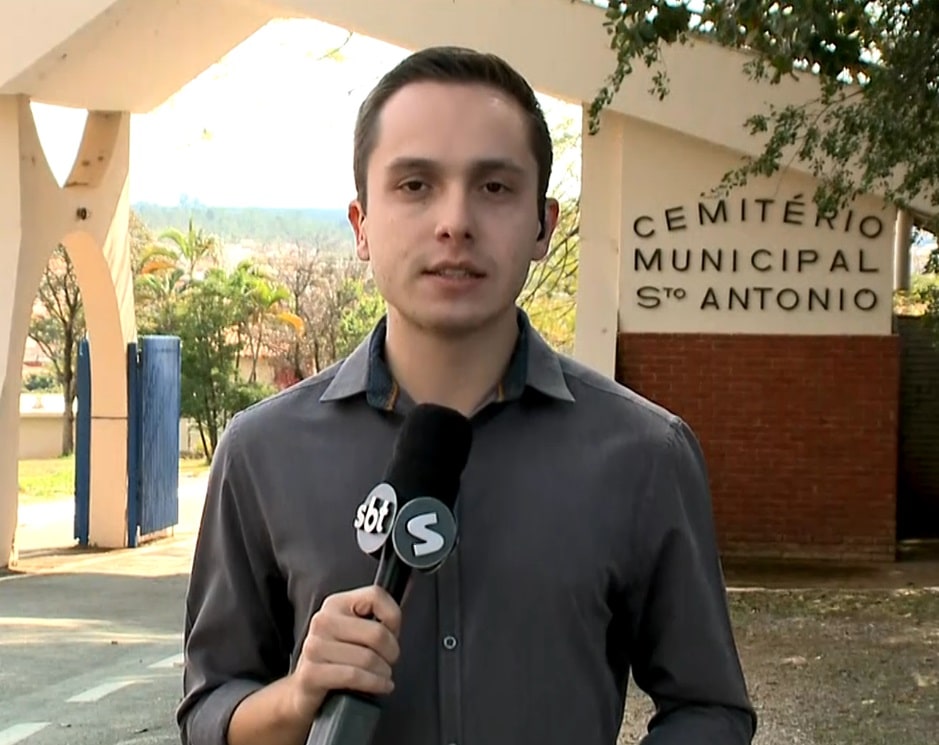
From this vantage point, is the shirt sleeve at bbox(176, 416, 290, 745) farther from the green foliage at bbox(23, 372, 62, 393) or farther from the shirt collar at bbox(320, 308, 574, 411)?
the green foliage at bbox(23, 372, 62, 393)

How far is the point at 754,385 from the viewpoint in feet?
46.1

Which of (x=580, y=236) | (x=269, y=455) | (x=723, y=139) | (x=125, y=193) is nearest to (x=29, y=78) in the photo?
(x=125, y=193)

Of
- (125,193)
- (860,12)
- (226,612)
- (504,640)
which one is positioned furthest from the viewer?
(125,193)

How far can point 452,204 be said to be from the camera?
207 cm

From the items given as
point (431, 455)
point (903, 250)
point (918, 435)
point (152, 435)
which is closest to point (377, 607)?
point (431, 455)

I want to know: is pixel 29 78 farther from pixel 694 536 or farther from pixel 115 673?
pixel 694 536

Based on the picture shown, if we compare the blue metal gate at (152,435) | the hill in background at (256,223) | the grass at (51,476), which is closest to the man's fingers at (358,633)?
the blue metal gate at (152,435)

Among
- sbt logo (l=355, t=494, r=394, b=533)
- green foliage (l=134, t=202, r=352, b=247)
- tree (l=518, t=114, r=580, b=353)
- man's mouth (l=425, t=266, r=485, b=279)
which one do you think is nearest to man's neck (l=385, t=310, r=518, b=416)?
man's mouth (l=425, t=266, r=485, b=279)

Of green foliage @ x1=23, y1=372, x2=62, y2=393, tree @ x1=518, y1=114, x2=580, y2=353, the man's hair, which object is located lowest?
green foliage @ x1=23, y1=372, x2=62, y2=393

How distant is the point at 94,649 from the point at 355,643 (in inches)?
361

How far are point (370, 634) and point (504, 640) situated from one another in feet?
1.13

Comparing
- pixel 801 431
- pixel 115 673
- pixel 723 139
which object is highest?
pixel 723 139

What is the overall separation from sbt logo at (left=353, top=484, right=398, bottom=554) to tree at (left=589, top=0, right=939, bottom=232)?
5.79 metres

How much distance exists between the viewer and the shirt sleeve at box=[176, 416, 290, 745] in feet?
7.22
